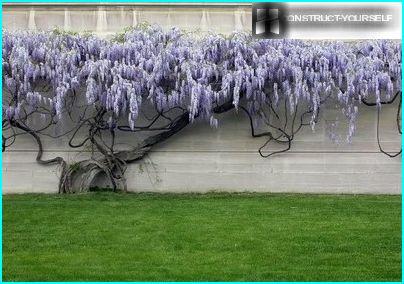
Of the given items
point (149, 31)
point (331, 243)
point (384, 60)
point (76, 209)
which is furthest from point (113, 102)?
point (331, 243)

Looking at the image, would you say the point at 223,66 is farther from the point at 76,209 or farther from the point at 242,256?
the point at 242,256

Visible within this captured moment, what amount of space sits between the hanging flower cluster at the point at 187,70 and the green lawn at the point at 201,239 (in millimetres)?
1752

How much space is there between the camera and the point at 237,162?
42.3 ft

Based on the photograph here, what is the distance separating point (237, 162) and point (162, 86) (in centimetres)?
178

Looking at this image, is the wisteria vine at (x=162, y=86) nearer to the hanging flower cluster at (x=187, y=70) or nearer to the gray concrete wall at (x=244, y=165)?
the hanging flower cluster at (x=187, y=70)

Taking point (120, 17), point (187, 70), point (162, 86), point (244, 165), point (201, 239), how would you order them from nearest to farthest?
1. point (201, 239)
2. point (187, 70)
3. point (162, 86)
4. point (244, 165)
5. point (120, 17)

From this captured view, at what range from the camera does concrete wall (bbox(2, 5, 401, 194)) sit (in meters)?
12.9

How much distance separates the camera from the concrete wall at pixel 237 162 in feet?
42.2

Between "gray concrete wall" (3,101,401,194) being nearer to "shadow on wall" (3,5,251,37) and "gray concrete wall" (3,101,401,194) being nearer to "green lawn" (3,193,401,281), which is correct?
"green lawn" (3,193,401,281)

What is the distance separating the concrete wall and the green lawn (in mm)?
1130

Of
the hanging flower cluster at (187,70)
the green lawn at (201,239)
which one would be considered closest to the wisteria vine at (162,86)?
the hanging flower cluster at (187,70)

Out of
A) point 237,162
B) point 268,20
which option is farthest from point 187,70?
point 237,162

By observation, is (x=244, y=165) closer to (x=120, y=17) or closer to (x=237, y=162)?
(x=237, y=162)

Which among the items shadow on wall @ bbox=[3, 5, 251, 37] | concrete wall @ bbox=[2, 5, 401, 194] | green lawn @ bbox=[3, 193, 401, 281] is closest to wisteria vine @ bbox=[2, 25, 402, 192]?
concrete wall @ bbox=[2, 5, 401, 194]
